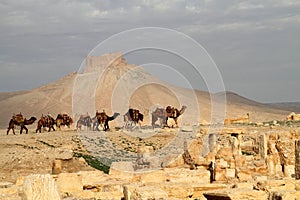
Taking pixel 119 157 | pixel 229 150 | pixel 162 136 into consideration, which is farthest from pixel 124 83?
pixel 229 150

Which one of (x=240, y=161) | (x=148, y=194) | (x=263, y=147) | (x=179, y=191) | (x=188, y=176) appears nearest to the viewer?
(x=148, y=194)

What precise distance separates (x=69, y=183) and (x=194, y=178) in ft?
10.5

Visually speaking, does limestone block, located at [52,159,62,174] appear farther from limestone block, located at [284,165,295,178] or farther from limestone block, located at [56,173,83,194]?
limestone block, located at [284,165,295,178]

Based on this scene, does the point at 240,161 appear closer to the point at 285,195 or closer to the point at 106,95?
the point at 285,195

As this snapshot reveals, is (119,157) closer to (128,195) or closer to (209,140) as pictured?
(209,140)

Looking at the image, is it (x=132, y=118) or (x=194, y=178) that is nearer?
(x=194, y=178)

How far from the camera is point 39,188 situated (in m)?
5.87

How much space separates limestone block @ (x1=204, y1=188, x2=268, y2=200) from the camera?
886 cm

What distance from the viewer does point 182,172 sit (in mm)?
14180

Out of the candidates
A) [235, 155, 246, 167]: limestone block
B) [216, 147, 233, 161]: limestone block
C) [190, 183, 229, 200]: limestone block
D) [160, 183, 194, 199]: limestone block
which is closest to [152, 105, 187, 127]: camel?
[216, 147, 233, 161]: limestone block

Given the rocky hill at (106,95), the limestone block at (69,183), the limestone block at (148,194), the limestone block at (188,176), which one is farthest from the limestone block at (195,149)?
the rocky hill at (106,95)

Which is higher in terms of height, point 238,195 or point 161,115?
point 161,115

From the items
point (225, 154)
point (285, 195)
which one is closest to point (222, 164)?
point (225, 154)

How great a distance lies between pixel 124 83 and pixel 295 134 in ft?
203
